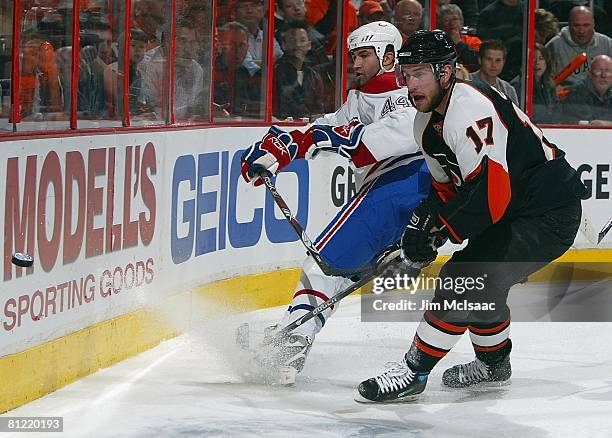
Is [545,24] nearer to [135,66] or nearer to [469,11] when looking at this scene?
[469,11]

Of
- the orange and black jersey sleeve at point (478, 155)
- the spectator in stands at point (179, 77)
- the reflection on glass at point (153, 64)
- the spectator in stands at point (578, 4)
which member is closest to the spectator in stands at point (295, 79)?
the spectator in stands at point (179, 77)

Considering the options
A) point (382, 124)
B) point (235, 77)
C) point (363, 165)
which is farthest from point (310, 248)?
point (235, 77)

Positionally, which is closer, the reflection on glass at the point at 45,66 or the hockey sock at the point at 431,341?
the reflection on glass at the point at 45,66

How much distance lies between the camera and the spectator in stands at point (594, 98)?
8.40m

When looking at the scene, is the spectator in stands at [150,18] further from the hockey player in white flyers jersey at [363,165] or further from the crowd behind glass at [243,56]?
the hockey player in white flyers jersey at [363,165]

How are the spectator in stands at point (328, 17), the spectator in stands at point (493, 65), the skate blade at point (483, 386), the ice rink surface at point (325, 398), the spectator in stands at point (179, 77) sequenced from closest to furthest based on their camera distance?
1. the ice rink surface at point (325, 398)
2. the skate blade at point (483, 386)
3. the spectator in stands at point (179, 77)
4. the spectator in stands at point (328, 17)
5. the spectator in stands at point (493, 65)

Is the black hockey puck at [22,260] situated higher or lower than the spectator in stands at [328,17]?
lower

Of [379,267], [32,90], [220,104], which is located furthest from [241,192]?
[32,90]

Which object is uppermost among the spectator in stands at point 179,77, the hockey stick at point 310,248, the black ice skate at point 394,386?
the spectator in stands at point 179,77

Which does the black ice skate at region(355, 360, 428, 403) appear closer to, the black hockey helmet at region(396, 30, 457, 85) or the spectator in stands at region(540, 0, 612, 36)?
the black hockey helmet at region(396, 30, 457, 85)

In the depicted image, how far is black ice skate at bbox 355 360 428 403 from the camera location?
4.76m

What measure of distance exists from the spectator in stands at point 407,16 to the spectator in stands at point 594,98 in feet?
3.59

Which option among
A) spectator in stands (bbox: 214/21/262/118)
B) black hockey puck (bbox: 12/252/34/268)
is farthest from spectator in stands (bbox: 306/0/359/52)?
black hockey puck (bbox: 12/252/34/268)

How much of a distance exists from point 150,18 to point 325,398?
2016mm
